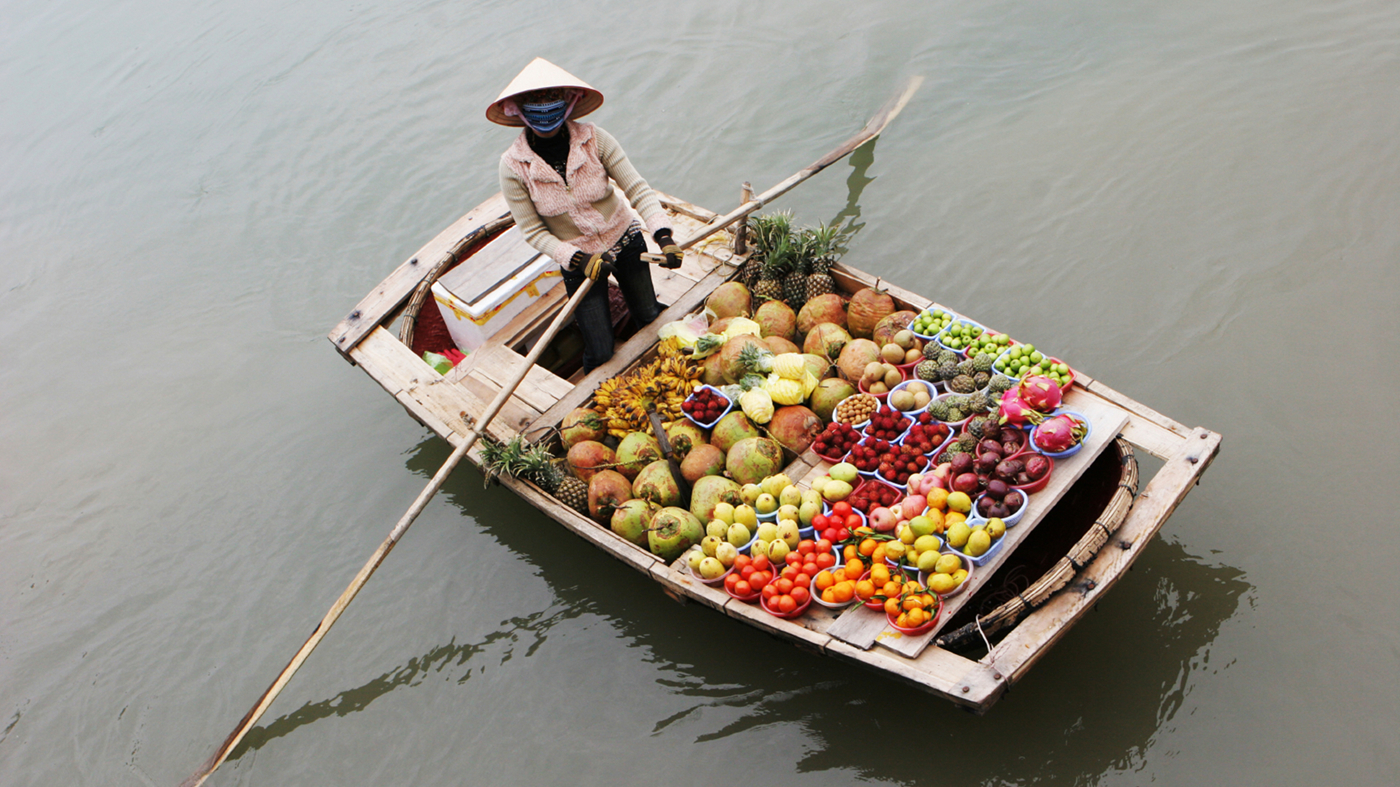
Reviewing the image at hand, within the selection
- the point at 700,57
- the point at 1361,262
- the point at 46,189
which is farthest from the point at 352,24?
the point at 1361,262

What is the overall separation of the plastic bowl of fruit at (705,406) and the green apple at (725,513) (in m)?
0.62

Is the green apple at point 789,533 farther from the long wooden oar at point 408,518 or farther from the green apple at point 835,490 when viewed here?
the long wooden oar at point 408,518

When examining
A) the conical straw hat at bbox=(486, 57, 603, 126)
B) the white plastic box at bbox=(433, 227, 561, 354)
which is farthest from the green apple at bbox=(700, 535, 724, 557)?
the conical straw hat at bbox=(486, 57, 603, 126)

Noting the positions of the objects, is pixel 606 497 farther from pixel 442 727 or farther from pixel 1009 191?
pixel 1009 191

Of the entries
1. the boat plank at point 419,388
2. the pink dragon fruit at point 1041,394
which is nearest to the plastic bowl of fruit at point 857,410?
the pink dragon fruit at point 1041,394

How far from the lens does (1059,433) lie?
4133 millimetres

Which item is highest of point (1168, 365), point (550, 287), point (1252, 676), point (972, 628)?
point (550, 287)

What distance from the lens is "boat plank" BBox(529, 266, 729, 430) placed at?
525cm

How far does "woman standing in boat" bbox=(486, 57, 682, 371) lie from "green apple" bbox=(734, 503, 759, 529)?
1537 mm

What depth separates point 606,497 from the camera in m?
4.75

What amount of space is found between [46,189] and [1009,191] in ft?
31.0

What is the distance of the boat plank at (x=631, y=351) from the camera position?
17.2 ft

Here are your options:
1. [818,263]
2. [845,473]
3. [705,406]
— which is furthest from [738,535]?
[818,263]

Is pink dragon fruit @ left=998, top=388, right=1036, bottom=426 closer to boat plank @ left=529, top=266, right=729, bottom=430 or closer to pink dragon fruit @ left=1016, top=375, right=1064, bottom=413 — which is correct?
pink dragon fruit @ left=1016, top=375, right=1064, bottom=413
